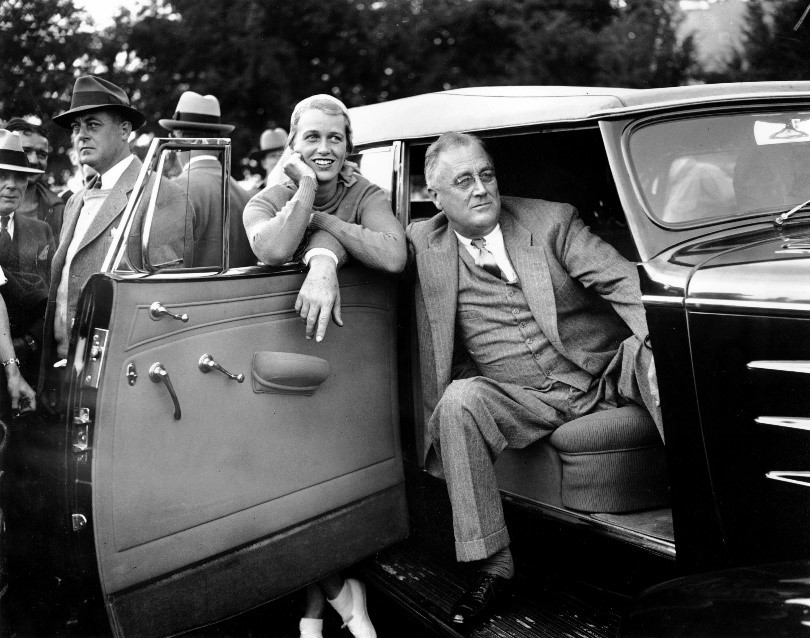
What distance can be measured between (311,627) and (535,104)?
211 centimetres

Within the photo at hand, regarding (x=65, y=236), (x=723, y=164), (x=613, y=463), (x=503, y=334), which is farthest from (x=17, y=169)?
(x=723, y=164)

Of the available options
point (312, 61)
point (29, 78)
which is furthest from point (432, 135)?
point (312, 61)

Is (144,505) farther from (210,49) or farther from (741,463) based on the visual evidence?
(210,49)

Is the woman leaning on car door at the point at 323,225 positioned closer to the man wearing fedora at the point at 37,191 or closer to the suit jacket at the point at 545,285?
the suit jacket at the point at 545,285

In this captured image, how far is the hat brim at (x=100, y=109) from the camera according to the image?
13.3ft

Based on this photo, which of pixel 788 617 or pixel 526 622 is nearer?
pixel 788 617

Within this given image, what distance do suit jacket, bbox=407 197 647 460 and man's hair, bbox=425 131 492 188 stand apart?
231 mm

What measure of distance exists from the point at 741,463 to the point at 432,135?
181cm

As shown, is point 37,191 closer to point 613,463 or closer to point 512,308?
point 512,308

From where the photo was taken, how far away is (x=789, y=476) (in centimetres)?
237

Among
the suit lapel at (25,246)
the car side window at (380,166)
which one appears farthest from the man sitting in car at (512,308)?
the suit lapel at (25,246)

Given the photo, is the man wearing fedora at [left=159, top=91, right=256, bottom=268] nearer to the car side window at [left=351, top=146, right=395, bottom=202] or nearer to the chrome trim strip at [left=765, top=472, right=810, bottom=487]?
the car side window at [left=351, top=146, right=395, bottom=202]

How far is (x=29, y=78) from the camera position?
717 cm

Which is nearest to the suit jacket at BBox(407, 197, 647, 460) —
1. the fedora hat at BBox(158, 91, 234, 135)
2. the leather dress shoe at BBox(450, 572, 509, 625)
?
the leather dress shoe at BBox(450, 572, 509, 625)
